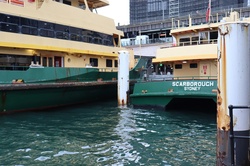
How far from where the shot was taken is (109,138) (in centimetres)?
814

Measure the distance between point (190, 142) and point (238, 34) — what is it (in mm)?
3845

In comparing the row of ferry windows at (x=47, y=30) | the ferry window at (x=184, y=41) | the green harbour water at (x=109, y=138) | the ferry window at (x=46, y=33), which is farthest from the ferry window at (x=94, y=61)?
the green harbour water at (x=109, y=138)

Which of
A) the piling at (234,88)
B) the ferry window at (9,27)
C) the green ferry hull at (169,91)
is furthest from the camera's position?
the ferry window at (9,27)

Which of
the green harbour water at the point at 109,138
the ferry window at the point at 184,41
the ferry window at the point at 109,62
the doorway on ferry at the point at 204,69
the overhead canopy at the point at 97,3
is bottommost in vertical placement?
the green harbour water at the point at 109,138

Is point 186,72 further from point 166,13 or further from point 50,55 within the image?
point 166,13

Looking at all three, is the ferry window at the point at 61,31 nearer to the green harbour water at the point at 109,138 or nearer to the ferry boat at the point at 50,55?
the ferry boat at the point at 50,55

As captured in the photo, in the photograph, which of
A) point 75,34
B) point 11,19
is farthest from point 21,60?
point 75,34

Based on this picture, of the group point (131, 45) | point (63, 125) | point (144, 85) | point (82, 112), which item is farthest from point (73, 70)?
point (131, 45)

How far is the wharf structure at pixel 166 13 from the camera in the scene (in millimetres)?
37938

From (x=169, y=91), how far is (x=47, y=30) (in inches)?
302

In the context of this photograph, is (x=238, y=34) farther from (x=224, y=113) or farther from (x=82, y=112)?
(x=82, y=112)

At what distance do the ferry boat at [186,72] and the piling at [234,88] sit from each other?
6634 mm

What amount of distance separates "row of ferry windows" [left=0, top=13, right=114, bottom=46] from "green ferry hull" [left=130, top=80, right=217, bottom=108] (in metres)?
6.00

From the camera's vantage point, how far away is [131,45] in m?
40.0
